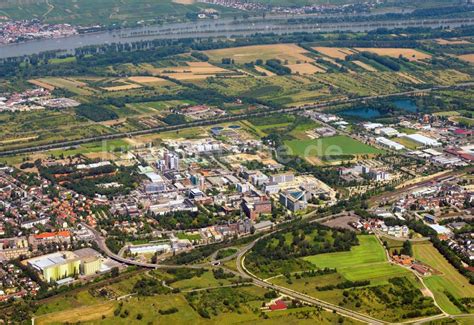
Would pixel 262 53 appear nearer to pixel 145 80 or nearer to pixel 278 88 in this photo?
pixel 278 88

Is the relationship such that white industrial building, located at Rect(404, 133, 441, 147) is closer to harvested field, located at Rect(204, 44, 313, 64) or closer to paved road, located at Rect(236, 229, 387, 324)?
paved road, located at Rect(236, 229, 387, 324)

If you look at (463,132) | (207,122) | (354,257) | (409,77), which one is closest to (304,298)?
(354,257)

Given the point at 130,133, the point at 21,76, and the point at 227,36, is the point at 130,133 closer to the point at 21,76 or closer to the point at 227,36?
the point at 21,76

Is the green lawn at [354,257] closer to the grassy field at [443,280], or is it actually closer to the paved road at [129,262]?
the grassy field at [443,280]

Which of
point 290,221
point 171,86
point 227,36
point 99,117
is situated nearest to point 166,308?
point 290,221

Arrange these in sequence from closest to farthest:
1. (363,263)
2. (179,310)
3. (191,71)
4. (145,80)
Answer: (179,310), (363,263), (145,80), (191,71)
